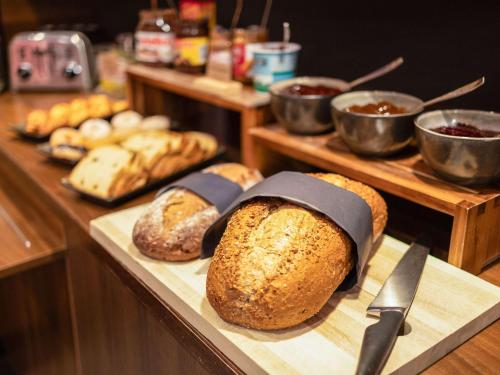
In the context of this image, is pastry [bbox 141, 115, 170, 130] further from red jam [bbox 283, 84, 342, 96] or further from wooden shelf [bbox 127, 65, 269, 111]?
red jam [bbox 283, 84, 342, 96]

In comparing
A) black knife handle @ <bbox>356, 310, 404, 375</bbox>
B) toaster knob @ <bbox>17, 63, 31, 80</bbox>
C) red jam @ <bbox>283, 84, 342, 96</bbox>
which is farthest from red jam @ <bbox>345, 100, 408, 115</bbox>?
toaster knob @ <bbox>17, 63, 31, 80</bbox>

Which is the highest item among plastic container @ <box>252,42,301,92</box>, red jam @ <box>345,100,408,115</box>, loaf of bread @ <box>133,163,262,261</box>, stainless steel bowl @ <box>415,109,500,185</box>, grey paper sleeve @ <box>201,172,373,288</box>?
plastic container @ <box>252,42,301,92</box>

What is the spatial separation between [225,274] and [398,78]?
0.73 meters

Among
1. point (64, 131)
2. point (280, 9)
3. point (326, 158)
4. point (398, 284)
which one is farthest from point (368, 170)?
point (64, 131)

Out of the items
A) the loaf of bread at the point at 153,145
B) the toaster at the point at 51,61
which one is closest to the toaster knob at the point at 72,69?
the toaster at the point at 51,61

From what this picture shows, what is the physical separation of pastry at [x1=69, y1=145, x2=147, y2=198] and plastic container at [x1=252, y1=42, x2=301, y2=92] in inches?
14.2

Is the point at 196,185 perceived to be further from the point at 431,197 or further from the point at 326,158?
the point at 431,197

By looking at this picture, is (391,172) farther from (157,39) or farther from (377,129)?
(157,39)

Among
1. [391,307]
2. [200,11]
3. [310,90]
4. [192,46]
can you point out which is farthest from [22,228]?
[391,307]

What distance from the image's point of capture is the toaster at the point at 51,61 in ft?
7.23

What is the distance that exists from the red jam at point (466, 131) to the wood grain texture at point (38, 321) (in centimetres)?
104

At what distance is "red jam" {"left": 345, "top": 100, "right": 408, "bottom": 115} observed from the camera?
110 centimetres

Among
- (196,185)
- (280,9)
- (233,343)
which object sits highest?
(280,9)

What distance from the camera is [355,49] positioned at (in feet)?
4.56
